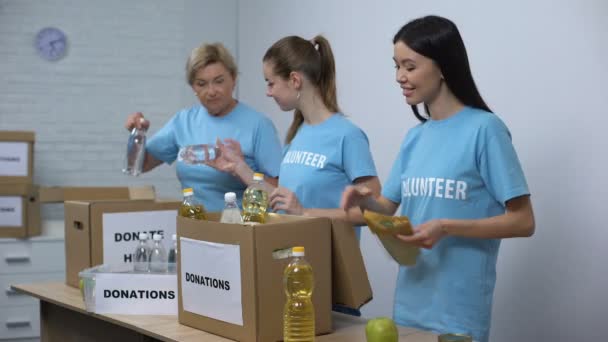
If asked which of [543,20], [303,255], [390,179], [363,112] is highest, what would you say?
[543,20]

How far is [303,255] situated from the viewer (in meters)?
1.94

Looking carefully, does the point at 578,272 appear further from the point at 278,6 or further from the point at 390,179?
the point at 278,6

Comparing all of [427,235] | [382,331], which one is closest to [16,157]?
[427,235]

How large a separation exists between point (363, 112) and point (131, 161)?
4.11 feet

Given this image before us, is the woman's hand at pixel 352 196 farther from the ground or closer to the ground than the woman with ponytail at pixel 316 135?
closer to the ground

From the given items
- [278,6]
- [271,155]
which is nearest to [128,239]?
[271,155]

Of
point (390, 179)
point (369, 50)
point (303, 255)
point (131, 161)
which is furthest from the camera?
point (369, 50)

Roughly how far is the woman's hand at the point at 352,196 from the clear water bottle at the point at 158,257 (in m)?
0.73

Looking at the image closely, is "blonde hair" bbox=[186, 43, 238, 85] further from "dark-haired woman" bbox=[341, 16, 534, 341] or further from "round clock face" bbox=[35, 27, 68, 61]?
"round clock face" bbox=[35, 27, 68, 61]

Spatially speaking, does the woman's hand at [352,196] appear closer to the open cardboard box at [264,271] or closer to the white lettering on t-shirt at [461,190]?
the open cardboard box at [264,271]

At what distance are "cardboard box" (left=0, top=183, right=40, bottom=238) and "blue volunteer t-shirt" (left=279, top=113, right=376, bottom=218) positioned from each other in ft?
8.10

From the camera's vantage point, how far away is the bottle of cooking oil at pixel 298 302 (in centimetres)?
194

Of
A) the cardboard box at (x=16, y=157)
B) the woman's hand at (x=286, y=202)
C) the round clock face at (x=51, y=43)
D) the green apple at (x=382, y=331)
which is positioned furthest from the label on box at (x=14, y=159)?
the green apple at (x=382, y=331)

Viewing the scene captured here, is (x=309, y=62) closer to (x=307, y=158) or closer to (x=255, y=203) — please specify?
(x=307, y=158)
